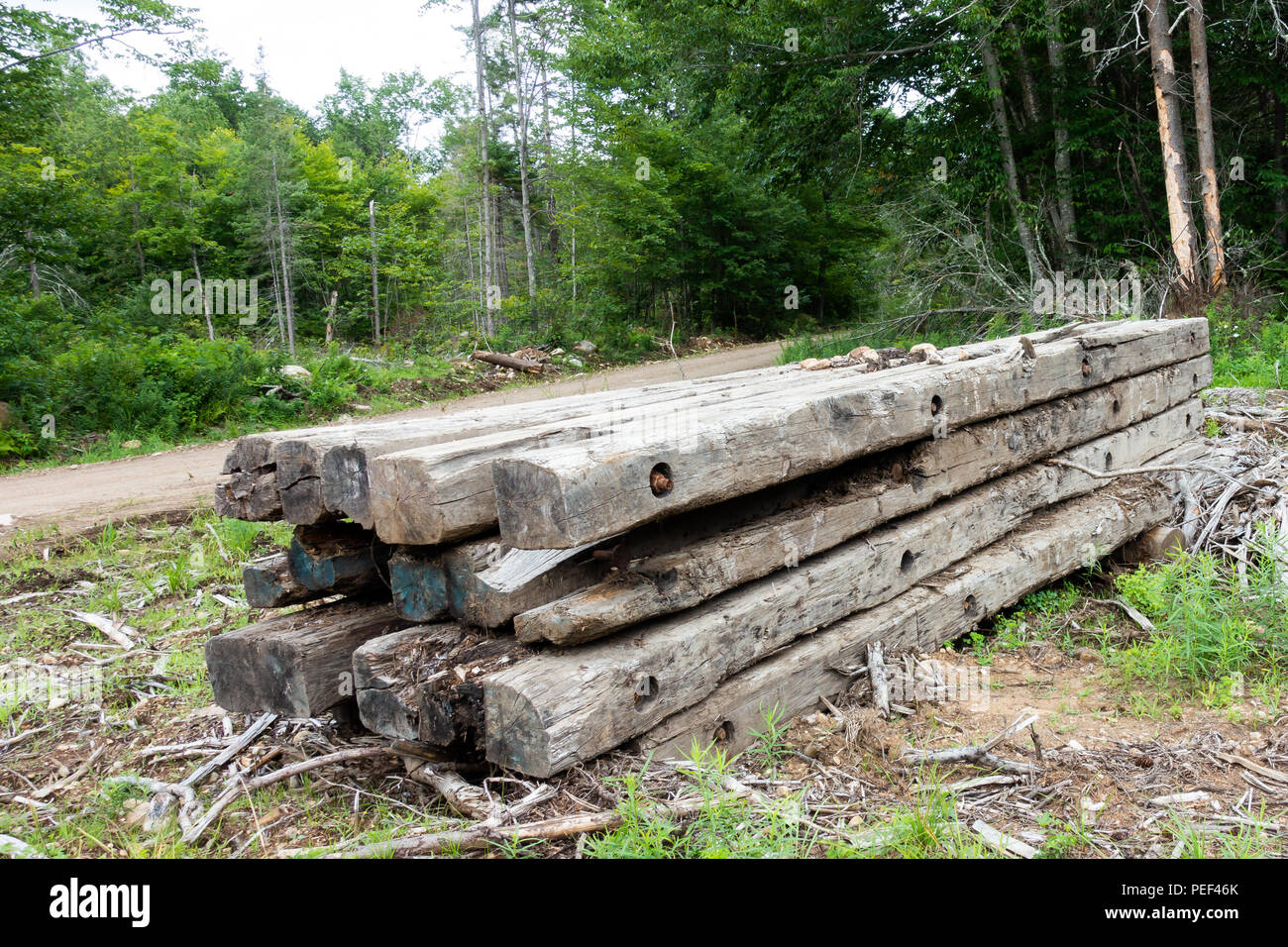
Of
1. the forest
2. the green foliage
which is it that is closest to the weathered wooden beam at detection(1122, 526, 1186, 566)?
the green foliage

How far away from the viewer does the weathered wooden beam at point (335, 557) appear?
10.0ft

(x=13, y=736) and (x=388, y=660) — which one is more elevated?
(x=388, y=660)

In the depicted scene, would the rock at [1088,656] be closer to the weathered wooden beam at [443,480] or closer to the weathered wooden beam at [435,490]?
the weathered wooden beam at [443,480]

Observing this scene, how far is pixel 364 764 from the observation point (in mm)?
3039

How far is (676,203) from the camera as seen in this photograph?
21.5 meters

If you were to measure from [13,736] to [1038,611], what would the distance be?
16.5 feet

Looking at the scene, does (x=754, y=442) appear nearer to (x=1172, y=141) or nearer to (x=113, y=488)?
(x=113, y=488)

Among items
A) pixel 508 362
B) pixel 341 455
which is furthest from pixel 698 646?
Result: pixel 508 362

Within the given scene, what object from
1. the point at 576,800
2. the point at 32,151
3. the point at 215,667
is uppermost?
the point at 32,151

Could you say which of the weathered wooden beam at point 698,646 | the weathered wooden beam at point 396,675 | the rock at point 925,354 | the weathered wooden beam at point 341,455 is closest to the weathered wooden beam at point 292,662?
the weathered wooden beam at point 396,675

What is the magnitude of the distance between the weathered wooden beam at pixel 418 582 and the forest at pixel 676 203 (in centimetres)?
693

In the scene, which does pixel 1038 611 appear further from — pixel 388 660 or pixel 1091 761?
pixel 388 660

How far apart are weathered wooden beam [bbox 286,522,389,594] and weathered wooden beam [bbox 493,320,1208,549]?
95 centimetres
